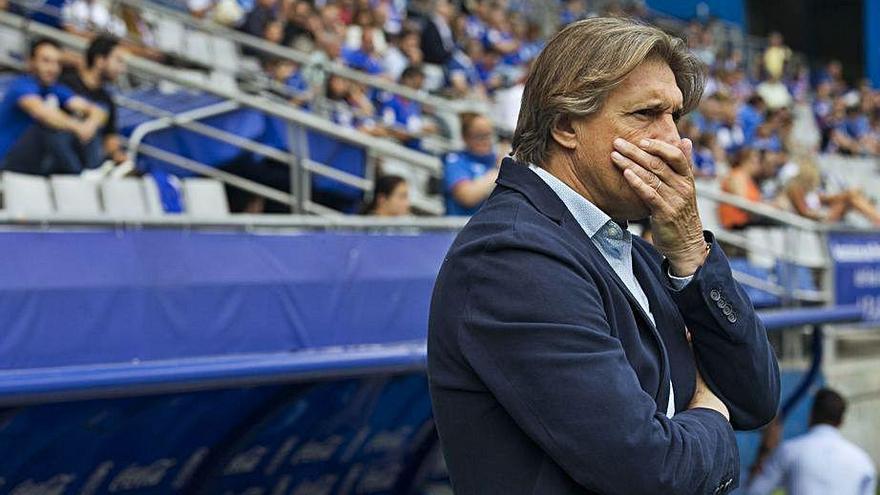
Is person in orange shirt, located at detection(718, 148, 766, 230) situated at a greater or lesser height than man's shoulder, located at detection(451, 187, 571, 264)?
lesser

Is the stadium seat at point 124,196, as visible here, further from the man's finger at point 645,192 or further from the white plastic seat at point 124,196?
the man's finger at point 645,192

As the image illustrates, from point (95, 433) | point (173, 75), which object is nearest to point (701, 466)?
point (95, 433)

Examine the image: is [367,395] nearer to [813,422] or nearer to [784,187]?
[813,422]

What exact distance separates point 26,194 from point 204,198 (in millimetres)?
1114

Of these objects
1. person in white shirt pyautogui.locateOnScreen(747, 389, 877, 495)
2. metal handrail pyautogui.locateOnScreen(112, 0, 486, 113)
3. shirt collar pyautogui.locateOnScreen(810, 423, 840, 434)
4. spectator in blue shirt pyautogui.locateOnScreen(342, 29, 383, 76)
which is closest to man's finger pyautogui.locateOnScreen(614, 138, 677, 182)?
person in white shirt pyautogui.locateOnScreen(747, 389, 877, 495)

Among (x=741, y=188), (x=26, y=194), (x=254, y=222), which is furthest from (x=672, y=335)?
(x=741, y=188)

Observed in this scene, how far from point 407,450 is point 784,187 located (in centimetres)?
648

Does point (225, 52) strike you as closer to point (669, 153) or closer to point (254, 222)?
point (254, 222)

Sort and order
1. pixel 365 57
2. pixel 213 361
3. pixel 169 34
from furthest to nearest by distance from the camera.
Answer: pixel 365 57 < pixel 169 34 < pixel 213 361

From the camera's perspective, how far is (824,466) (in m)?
6.54

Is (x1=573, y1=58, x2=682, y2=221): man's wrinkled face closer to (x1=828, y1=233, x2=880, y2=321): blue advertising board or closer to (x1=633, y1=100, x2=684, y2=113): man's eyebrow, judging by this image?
(x1=633, y1=100, x2=684, y2=113): man's eyebrow

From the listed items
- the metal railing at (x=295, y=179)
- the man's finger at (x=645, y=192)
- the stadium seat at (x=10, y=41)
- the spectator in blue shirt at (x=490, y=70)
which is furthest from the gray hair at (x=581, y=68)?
the spectator in blue shirt at (x=490, y=70)

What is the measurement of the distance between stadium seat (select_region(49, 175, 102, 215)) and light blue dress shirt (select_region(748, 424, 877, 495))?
3560 millimetres

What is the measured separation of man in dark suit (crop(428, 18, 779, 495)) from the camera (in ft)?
5.51
